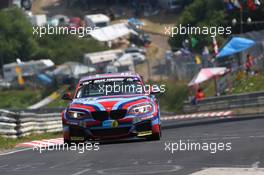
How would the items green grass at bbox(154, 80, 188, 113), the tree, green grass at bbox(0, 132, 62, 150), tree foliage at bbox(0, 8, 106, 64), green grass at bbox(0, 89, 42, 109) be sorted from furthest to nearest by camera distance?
the tree → tree foliage at bbox(0, 8, 106, 64) → green grass at bbox(0, 89, 42, 109) → green grass at bbox(154, 80, 188, 113) → green grass at bbox(0, 132, 62, 150)

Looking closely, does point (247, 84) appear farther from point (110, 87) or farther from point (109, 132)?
point (109, 132)

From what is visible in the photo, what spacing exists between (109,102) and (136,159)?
230 cm

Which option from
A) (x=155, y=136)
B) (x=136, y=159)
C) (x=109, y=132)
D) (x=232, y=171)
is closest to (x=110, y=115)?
(x=109, y=132)

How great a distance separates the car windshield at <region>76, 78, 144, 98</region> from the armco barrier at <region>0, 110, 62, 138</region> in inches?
215

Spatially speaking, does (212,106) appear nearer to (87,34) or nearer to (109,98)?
(109,98)

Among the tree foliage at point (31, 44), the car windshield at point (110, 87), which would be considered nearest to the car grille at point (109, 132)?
the car windshield at point (110, 87)

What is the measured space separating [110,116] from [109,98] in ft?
1.73

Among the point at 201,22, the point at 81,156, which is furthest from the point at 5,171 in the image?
the point at 201,22

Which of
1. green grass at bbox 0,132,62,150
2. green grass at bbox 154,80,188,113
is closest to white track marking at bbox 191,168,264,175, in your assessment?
green grass at bbox 0,132,62,150

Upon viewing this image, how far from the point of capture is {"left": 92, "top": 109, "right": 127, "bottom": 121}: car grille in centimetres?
1504

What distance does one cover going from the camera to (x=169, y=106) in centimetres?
4509

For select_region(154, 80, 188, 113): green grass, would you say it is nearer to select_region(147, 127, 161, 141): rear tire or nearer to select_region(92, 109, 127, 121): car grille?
select_region(147, 127, 161, 141): rear tire

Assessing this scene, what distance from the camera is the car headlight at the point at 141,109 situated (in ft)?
49.5

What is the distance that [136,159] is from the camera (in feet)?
43.0
